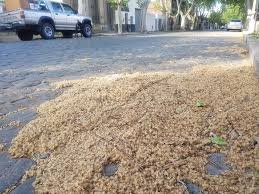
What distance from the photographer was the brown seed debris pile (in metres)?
1.67

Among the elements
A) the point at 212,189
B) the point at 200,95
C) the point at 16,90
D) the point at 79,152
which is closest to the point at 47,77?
the point at 16,90

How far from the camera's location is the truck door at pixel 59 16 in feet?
51.4

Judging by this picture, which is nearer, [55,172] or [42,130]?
[55,172]

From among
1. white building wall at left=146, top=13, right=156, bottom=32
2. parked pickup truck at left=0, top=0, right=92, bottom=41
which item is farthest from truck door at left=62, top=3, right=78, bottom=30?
white building wall at left=146, top=13, right=156, bottom=32

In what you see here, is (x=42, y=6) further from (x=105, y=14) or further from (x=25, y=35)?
(x=105, y=14)

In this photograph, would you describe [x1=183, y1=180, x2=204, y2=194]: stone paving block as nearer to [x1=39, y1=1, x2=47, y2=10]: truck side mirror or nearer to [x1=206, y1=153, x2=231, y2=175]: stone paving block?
[x1=206, y1=153, x2=231, y2=175]: stone paving block

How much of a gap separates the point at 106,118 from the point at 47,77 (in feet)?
7.82

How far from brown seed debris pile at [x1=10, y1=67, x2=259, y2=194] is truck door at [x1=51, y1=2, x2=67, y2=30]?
1320 cm

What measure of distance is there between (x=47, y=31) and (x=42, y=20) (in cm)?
61

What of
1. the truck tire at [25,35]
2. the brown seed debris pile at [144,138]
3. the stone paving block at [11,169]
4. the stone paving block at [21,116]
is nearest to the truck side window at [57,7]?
the truck tire at [25,35]

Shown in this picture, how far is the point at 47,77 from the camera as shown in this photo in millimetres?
4617

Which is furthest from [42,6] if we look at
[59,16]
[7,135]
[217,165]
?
[217,165]

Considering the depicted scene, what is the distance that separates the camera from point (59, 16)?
1581cm

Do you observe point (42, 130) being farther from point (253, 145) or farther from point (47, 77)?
point (47, 77)
